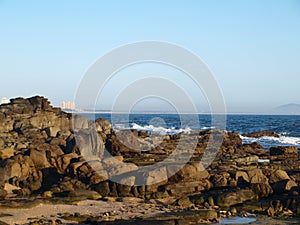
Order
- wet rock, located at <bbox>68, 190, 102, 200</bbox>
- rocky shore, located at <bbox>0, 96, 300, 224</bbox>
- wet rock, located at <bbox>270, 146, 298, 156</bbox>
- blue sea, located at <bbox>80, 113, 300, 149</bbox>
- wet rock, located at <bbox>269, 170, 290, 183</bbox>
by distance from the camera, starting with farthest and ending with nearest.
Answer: blue sea, located at <bbox>80, 113, 300, 149</bbox> → wet rock, located at <bbox>270, 146, 298, 156</bbox> → wet rock, located at <bbox>269, 170, 290, 183</bbox> → wet rock, located at <bbox>68, 190, 102, 200</bbox> → rocky shore, located at <bbox>0, 96, 300, 224</bbox>

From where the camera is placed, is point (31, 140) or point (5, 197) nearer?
point (5, 197)

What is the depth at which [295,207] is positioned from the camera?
56.6 feet

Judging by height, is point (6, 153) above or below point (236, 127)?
above

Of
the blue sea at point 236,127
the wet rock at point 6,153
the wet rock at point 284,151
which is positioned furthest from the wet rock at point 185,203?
the blue sea at point 236,127

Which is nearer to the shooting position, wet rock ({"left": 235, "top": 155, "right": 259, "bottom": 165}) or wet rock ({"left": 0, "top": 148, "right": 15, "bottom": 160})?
wet rock ({"left": 0, "top": 148, "right": 15, "bottom": 160})

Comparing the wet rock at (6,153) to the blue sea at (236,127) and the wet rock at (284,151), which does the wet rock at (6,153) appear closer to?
the wet rock at (284,151)

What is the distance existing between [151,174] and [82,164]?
425cm

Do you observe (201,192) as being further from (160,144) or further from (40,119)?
(40,119)

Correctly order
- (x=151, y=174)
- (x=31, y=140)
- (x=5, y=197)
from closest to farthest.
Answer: (x=5, y=197) < (x=151, y=174) < (x=31, y=140)

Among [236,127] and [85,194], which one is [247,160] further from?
[236,127]

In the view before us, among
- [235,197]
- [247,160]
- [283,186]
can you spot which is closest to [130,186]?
[235,197]

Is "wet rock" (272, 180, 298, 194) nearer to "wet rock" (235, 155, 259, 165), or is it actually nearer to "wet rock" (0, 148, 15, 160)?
"wet rock" (235, 155, 259, 165)

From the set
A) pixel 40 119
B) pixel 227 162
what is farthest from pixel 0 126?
pixel 227 162

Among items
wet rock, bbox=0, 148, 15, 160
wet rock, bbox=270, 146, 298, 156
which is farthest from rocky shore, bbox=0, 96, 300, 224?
wet rock, bbox=270, 146, 298, 156
